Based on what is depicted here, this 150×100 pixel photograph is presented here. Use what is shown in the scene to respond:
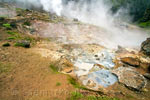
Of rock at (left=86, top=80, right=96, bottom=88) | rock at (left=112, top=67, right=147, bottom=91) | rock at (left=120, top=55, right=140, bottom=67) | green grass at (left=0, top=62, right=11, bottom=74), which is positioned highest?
rock at (left=120, top=55, right=140, bottom=67)

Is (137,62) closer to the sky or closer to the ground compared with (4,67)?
closer to the sky

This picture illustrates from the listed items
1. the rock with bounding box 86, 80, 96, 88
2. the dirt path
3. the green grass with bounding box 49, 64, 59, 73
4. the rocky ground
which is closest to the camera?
the dirt path

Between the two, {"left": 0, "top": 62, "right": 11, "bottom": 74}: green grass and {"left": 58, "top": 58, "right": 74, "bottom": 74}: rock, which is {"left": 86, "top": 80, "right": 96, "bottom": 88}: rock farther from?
{"left": 0, "top": 62, "right": 11, "bottom": 74}: green grass

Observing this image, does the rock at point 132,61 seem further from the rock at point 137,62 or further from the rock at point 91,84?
the rock at point 91,84

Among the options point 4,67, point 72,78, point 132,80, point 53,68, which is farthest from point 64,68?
point 132,80

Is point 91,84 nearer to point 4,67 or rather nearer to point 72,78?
point 72,78

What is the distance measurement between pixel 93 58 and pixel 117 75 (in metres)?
2.45

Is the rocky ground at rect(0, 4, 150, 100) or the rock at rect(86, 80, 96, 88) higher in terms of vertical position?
the rocky ground at rect(0, 4, 150, 100)

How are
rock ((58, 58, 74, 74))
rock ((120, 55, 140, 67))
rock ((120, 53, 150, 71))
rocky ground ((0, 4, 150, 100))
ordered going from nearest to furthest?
rocky ground ((0, 4, 150, 100)), rock ((58, 58, 74, 74)), rock ((120, 53, 150, 71)), rock ((120, 55, 140, 67))

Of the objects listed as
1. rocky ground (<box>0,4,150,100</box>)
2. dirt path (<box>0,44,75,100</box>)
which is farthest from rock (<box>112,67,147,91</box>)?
dirt path (<box>0,44,75,100</box>)

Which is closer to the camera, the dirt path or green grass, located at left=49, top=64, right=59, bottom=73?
the dirt path

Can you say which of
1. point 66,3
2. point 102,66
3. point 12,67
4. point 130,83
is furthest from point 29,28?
point 66,3

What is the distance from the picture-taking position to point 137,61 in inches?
274

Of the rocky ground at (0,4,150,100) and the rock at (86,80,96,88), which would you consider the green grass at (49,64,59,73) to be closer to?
the rocky ground at (0,4,150,100)
